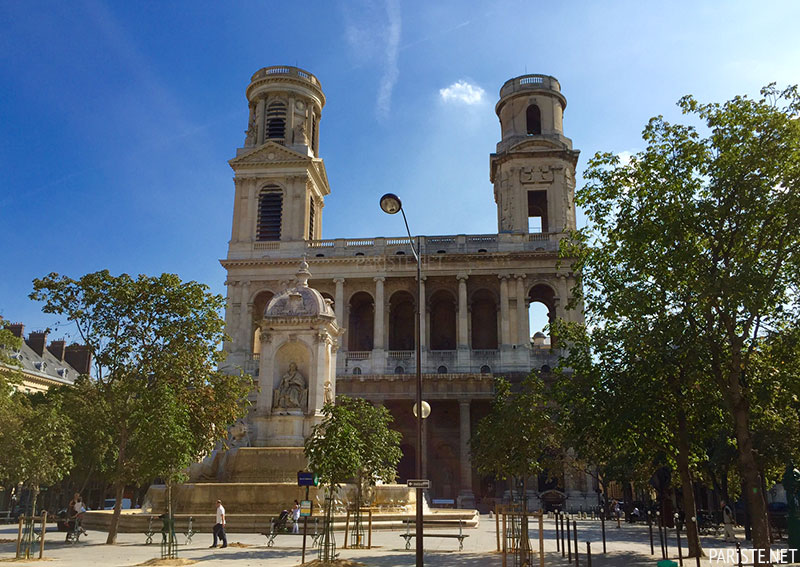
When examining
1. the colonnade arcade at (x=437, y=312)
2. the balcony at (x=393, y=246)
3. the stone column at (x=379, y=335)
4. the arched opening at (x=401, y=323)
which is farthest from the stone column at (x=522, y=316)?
the stone column at (x=379, y=335)

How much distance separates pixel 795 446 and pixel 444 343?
109 ft

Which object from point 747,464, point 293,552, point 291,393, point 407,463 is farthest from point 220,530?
point 407,463

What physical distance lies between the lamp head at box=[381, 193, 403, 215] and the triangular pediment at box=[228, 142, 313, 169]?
4127 centimetres

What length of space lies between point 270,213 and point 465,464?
23.1 meters

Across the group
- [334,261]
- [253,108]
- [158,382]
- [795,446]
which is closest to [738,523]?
[795,446]

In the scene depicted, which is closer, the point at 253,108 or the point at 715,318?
the point at 715,318

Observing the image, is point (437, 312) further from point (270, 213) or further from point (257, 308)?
point (270, 213)

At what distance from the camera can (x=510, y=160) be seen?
54.9 m

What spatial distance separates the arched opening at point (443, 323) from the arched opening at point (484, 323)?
155 centimetres

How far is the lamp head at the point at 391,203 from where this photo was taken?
14.5 meters

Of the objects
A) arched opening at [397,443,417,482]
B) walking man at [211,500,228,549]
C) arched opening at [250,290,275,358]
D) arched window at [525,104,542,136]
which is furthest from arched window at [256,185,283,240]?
walking man at [211,500,228,549]

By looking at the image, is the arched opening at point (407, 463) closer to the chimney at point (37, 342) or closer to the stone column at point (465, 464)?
the stone column at point (465, 464)

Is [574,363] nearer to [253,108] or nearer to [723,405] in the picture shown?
[723,405]

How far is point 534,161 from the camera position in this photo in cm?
5472
